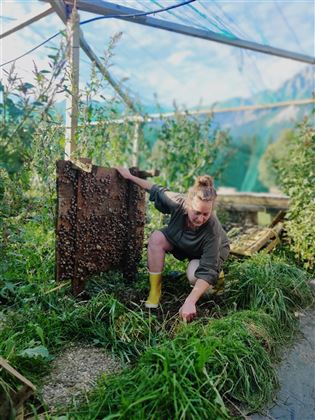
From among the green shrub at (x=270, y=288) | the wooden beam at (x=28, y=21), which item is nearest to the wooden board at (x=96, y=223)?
the green shrub at (x=270, y=288)

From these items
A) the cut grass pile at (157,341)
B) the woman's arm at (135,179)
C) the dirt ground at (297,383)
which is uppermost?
the woman's arm at (135,179)

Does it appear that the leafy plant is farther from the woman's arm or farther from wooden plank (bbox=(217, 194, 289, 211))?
the woman's arm

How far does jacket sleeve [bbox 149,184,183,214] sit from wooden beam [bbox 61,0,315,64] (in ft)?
5.52

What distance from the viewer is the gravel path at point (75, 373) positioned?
200 cm

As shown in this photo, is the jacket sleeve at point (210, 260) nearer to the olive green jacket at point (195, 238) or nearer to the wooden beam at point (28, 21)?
the olive green jacket at point (195, 238)

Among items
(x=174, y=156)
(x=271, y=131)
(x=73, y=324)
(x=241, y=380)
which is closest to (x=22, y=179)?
(x=73, y=324)

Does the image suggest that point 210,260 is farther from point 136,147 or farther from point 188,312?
point 136,147

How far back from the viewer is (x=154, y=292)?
3.10 meters

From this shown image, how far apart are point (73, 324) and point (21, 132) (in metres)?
1.36

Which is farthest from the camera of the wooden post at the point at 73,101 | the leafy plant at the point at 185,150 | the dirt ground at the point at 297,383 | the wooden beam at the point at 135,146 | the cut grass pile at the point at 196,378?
the wooden beam at the point at 135,146

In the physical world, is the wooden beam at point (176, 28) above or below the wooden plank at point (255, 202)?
above

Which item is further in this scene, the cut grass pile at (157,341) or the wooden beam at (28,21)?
the wooden beam at (28,21)

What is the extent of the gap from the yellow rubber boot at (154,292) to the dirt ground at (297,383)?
3.28ft

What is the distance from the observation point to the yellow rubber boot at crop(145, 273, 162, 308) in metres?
3.02
